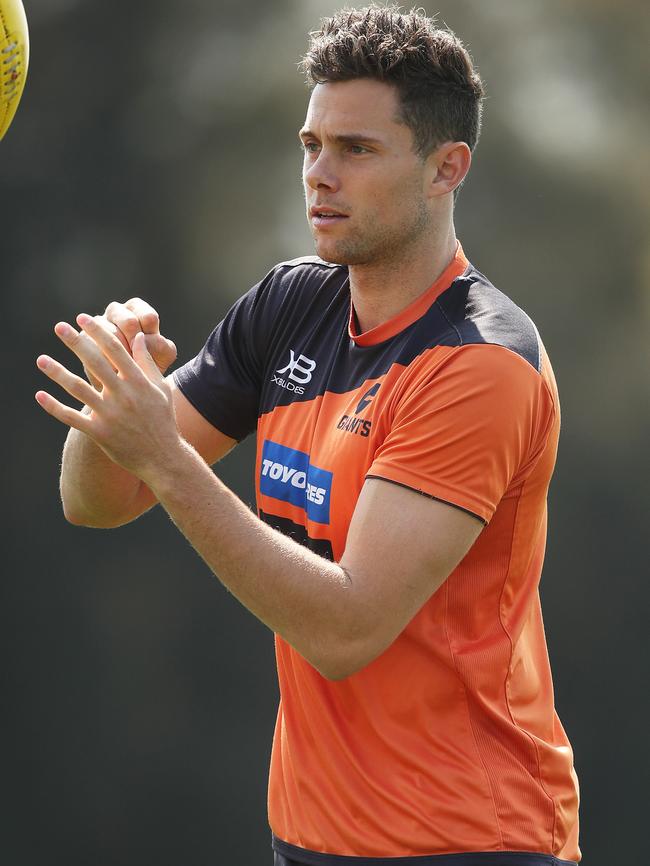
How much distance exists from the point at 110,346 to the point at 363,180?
557 mm

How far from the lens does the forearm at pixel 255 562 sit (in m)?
1.79

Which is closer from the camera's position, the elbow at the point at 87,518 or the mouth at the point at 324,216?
the mouth at the point at 324,216

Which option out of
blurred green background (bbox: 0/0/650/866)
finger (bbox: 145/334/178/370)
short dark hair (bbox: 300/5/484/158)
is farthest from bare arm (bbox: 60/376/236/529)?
blurred green background (bbox: 0/0/650/866)

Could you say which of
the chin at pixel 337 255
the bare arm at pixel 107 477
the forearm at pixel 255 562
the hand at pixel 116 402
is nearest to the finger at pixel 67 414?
the hand at pixel 116 402

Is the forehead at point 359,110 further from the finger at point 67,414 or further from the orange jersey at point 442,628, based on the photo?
the finger at point 67,414

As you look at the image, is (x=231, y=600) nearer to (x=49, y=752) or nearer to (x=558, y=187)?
(x=49, y=752)

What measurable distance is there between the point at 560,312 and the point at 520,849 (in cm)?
179

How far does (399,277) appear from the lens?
83.8 inches

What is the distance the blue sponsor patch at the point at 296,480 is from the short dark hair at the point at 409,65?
0.55 m

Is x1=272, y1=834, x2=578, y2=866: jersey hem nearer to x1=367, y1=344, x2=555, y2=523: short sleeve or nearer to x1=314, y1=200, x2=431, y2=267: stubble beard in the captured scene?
x1=367, y1=344, x2=555, y2=523: short sleeve

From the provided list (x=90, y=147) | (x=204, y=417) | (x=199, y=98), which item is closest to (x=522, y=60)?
(x=199, y=98)

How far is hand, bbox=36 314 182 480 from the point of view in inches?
68.9

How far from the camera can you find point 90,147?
11.4 ft

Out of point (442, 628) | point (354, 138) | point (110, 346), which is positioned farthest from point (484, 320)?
point (110, 346)
